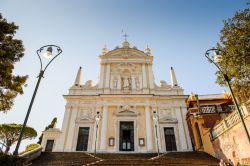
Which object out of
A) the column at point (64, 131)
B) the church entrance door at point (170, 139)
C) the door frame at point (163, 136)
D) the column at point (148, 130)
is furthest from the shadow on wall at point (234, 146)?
the column at point (64, 131)

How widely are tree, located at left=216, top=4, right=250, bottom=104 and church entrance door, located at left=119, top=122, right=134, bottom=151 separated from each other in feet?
35.8

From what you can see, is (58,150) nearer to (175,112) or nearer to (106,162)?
(106,162)

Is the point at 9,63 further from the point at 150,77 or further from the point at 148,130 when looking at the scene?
the point at 150,77

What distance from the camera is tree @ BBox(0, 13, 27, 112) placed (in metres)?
10.6

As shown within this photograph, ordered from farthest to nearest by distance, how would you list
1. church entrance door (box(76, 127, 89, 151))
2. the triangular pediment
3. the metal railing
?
the triangular pediment < church entrance door (box(76, 127, 89, 151)) < the metal railing

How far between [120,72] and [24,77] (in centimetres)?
1315

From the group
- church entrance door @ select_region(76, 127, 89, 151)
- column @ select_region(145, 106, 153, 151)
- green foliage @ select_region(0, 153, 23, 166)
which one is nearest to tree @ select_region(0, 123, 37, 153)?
church entrance door @ select_region(76, 127, 89, 151)

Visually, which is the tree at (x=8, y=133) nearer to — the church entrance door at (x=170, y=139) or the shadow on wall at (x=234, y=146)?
the church entrance door at (x=170, y=139)

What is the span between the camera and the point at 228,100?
851 inches

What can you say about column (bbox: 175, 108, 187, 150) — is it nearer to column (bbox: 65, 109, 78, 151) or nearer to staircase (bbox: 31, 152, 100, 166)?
staircase (bbox: 31, 152, 100, 166)

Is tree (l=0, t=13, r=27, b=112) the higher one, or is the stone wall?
tree (l=0, t=13, r=27, b=112)

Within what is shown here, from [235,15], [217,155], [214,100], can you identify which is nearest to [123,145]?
[217,155]

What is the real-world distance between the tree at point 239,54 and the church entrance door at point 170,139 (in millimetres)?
8885

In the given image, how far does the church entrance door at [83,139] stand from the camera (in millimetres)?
17497
